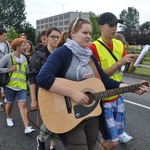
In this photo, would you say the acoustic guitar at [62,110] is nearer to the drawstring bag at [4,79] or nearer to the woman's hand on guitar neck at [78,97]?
the woman's hand on guitar neck at [78,97]

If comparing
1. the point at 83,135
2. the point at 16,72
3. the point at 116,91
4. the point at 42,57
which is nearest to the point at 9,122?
the point at 16,72

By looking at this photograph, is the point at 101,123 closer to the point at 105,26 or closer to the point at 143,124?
the point at 105,26

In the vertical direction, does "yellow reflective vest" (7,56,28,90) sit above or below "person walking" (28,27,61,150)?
below

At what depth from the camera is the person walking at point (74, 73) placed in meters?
2.43

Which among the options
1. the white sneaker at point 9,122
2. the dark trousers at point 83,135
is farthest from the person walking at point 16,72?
the dark trousers at point 83,135

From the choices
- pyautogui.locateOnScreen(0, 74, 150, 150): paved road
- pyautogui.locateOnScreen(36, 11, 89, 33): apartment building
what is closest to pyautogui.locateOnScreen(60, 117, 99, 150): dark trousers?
pyautogui.locateOnScreen(0, 74, 150, 150): paved road

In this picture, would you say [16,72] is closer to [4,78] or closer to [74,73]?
[4,78]

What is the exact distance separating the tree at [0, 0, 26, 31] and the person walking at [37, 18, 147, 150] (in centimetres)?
8258

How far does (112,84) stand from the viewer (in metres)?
2.90

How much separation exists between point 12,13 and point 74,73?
84.6 m

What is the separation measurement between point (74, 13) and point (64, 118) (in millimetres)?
111743

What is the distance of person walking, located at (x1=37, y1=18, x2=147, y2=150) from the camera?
2.43 meters

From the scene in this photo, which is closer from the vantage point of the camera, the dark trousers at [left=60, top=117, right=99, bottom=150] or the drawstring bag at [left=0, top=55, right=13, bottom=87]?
the dark trousers at [left=60, top=117, right=99, bottom=150]

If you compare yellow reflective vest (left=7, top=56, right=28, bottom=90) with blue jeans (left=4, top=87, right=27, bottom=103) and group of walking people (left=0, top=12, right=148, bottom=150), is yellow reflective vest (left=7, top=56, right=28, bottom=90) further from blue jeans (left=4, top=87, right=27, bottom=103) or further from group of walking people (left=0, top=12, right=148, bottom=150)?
group of walking people (left=0, top=12, right=148, bottom=150)
